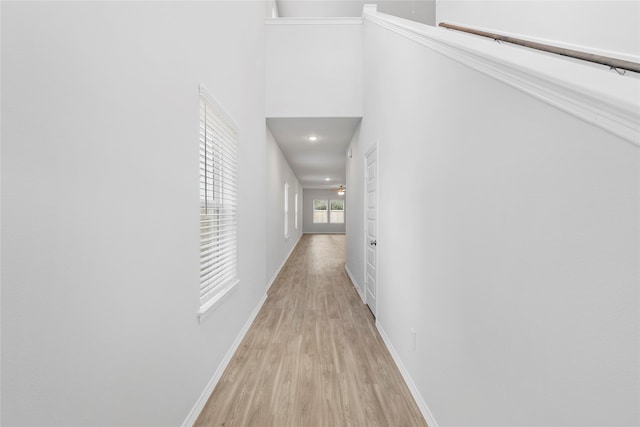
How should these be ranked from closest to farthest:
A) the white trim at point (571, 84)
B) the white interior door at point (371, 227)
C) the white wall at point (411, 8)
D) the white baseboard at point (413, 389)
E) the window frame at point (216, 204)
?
the white trim at point (571, 84), the white baseboard at point (413, 389), the window frame at point (216, 204), the white interior door at point (371, 227), the white wall at point (411, 8)

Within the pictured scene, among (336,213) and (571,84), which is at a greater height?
(571,84)

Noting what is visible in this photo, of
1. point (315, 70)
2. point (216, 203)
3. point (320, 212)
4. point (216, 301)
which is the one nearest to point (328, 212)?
point (320, 212)

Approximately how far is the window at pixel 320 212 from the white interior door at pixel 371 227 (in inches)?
458

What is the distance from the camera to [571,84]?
686 mm

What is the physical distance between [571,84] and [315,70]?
3.72 meters

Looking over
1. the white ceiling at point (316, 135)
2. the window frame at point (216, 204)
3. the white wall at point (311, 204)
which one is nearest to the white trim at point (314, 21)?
the white ceiling at point (316, 135)

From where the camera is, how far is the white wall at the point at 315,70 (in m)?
3.90

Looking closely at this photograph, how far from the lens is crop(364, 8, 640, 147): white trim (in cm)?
58

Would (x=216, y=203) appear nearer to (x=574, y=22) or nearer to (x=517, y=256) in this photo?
(x=517, y=256)

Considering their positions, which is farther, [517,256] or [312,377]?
[312,377]

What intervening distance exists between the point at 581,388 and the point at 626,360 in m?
0.17

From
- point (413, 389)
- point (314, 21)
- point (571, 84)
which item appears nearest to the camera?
point (571, 84)

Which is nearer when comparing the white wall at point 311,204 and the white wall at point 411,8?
the white wall at point 411,8

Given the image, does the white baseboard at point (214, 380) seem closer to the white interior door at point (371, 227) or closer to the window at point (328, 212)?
the white interior door at point (371, 227)
